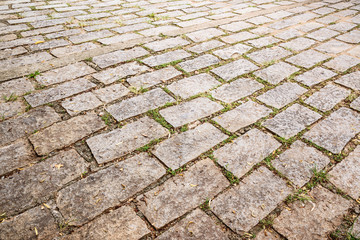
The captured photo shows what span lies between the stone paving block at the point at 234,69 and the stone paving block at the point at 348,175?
1.41m

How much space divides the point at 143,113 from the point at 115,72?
0.84 meters

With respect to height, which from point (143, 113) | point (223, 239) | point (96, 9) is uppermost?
point (96, 9)

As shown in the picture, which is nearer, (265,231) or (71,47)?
(265,231)

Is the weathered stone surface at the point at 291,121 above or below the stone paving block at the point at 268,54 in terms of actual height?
below

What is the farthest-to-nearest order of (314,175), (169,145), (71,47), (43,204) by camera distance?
1. (71,47)
2. (169,145)
3. (314,175)
4. (43,204)

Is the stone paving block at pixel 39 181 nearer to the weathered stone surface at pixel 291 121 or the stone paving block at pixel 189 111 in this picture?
the stone paving block at pixel 189 111

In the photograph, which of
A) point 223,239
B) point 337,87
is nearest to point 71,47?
point 223,239

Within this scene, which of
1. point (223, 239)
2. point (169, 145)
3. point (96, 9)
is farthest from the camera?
point (96, 9)

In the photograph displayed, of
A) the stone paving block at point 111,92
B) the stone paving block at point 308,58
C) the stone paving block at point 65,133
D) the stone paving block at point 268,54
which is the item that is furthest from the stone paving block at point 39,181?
the stone paving block at point 308,58

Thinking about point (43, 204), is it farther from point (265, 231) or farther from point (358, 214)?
point (358, 214)

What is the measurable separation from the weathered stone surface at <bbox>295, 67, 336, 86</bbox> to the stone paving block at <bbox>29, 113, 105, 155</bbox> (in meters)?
2.26

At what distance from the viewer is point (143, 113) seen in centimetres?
227

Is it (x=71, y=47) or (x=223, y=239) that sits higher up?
(x=71, y=47)

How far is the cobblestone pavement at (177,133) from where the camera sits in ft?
4.94
